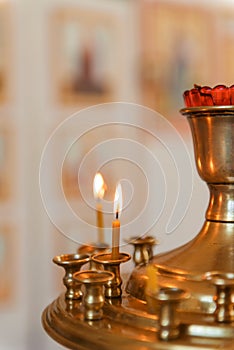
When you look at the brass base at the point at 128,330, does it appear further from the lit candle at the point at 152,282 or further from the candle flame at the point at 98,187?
the candle flame at the point at 98,187

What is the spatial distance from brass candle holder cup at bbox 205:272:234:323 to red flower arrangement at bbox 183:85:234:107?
0.15 m

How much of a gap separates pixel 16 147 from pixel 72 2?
0.54 meters

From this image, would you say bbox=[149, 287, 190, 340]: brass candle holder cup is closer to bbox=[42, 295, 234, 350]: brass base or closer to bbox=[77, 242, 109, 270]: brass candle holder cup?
bbox=[42, 295, 234, 350]: brass base

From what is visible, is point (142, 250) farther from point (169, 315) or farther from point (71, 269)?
point (169, 315)

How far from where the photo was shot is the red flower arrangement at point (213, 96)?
0.52m

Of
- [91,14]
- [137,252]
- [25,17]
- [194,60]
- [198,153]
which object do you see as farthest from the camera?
[194,60]

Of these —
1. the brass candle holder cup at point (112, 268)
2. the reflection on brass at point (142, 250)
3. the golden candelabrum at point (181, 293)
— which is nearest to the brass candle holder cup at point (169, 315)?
the golden candelabrum at point (181, 293)

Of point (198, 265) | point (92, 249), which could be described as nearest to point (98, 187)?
point (92, 249)

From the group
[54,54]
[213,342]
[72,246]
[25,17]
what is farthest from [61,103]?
[213,342]

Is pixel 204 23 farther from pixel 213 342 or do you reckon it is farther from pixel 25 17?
pixel 213 342

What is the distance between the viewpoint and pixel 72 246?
2.21 m

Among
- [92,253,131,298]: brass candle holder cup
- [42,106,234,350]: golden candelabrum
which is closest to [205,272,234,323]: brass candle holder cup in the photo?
[42,106,234,350]: golden candelabrum

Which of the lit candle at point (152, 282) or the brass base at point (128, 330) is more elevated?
the lit candle at point (152, 282)

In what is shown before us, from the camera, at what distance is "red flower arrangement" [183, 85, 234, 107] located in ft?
1.69
